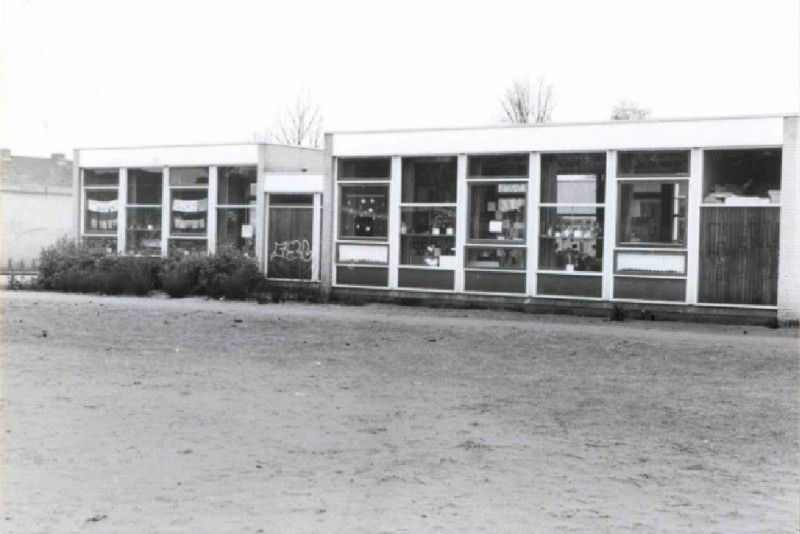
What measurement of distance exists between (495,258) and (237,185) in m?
8.58

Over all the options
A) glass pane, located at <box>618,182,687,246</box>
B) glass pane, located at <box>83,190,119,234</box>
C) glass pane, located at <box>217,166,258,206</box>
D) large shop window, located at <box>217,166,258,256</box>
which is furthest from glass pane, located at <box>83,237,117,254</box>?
glass pane, located at <box>618,182,687,246</box>

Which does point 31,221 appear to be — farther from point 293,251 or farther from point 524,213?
point 524,213

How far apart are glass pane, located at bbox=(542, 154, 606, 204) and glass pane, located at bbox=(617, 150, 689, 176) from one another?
1.61 feet

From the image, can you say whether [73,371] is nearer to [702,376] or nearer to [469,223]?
[702,376]

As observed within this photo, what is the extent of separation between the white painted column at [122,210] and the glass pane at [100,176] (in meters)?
0.35

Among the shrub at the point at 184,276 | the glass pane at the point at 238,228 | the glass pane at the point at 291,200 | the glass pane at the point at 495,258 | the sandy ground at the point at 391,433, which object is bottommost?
the sandy ground at the point at 391,433

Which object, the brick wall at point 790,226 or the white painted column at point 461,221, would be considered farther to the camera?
the white painted column at point 461,221

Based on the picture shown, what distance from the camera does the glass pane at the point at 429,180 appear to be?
2428cm

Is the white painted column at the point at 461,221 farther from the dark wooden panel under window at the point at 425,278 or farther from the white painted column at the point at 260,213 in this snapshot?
the white painted column at the point at 260,213

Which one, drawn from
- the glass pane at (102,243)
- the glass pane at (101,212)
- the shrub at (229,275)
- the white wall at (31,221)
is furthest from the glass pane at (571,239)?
the white wall at (31,221)

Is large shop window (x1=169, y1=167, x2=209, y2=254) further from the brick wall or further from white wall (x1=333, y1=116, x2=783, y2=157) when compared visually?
the brick wall

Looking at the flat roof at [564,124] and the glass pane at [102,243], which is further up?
the flat roof at [564,124]

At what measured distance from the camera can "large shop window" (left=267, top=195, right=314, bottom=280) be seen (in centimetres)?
2703

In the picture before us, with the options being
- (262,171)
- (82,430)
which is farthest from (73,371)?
(262,171)
